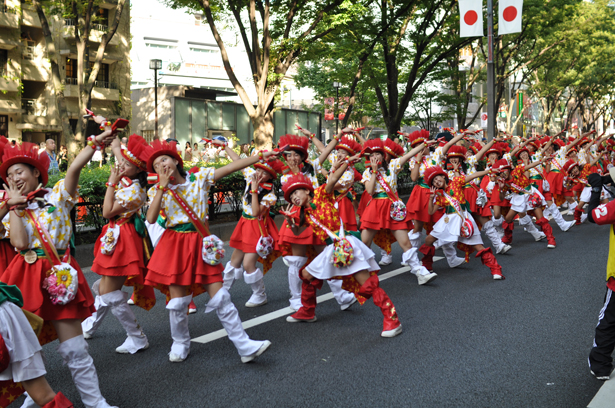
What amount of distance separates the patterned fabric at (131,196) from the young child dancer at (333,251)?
4.20 feet

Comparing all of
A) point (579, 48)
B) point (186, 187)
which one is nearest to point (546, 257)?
point (186, 187)

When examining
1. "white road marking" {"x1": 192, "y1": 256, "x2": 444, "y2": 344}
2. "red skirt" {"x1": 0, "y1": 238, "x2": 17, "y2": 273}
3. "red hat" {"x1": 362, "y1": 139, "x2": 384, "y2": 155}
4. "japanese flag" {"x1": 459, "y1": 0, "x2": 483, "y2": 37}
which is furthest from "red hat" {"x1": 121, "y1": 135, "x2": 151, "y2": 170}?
"japanese flag" {"x1": 459, "y1": 0, "x2": 483, "y2": 37}

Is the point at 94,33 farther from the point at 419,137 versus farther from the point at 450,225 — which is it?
the point at 450,225

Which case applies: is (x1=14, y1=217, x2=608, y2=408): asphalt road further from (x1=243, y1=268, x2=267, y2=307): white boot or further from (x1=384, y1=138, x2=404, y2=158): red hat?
(x1=384, y1=138, x2=404, y2=158): red hat

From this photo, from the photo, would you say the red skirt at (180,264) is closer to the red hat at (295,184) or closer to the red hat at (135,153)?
the red hat at (135,153)

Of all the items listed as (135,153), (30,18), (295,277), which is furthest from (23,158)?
(30,18)

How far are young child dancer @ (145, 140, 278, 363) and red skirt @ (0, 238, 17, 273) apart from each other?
0.98 meters

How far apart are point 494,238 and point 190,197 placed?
6048 millimetres

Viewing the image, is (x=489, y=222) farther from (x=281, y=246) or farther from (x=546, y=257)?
(x=281, y=246)

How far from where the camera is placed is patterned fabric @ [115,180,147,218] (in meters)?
4.79

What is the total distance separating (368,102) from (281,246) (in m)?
22.0

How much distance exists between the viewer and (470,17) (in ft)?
50.8

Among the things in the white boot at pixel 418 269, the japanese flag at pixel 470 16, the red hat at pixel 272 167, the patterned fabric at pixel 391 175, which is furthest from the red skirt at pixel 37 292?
the japanese flag at pixel 470 16

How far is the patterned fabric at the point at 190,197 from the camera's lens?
4617mm
